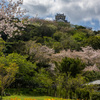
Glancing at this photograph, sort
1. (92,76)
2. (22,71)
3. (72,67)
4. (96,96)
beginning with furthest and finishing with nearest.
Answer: (92,76)
(72,67)
(22,71)
(96,96)

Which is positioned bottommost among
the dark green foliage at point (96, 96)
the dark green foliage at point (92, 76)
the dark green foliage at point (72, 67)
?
the dark green foliage at point (96, 96)

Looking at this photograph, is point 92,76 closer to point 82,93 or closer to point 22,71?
point 82,93

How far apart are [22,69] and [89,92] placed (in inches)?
243

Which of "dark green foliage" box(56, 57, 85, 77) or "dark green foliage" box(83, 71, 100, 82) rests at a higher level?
"dark green foliage" box(56, 57, 85, 77)

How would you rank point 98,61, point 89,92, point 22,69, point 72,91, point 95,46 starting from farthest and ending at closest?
1. point 95,46
2. point 98,61
3. point 22,69
4. point 72,91
5. point 89,92

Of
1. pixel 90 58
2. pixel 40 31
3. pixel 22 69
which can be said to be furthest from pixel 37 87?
pixel 40 31

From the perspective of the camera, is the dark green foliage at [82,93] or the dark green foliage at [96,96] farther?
the dark green foliage at [82,93]

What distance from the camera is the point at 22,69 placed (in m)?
12.5

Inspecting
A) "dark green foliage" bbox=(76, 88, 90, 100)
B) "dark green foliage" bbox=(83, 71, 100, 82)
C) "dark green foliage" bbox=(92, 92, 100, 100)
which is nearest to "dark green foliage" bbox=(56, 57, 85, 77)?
"dark green foliage" bbox=(83, 71, 100, 82)

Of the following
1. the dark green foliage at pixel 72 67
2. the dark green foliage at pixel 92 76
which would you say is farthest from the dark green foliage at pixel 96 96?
the dark green foliage at pixel 92 76

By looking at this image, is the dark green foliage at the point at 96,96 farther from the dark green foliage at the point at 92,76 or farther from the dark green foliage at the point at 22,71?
the dark green foliage at the point at 22,71

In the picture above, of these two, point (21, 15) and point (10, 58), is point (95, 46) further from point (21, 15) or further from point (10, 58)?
point (21, 15)

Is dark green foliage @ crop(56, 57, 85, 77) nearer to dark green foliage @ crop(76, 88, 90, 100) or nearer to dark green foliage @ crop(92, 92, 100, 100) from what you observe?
dark green foliage @ crop(76, 88, 90, 100)

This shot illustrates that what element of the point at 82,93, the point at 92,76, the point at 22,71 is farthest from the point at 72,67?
the point at 22,71
